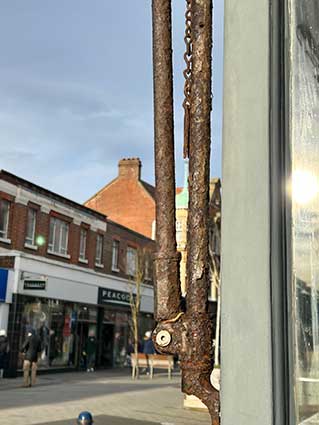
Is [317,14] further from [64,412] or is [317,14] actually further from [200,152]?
[64,412]

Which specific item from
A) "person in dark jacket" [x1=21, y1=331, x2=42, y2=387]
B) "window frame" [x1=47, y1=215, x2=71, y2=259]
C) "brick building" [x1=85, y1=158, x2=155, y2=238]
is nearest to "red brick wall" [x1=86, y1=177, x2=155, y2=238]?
"brick building" [x1=85, y1=158, x2=155, y2=238]

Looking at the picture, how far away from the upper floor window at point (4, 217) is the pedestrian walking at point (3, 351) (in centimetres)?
348

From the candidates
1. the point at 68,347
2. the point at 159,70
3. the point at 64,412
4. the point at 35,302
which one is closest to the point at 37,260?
the point at 35,302

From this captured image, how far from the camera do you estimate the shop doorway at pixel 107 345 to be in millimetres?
28136

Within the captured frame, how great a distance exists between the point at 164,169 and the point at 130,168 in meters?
40.0

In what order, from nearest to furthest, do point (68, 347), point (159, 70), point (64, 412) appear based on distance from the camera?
point (159, 70)
point (64, 412)
point (68, 347)

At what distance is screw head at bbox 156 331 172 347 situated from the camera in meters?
1.76

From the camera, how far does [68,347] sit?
25.0 metres

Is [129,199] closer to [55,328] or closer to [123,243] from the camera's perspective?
[123,243]

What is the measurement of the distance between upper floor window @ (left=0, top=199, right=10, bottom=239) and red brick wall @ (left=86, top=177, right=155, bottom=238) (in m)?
18.7

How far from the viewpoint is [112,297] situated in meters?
28.8

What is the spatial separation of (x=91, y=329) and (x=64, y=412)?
15664 mm

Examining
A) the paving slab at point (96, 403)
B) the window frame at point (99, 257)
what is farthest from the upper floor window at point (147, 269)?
the paving slab at point (96, 403)

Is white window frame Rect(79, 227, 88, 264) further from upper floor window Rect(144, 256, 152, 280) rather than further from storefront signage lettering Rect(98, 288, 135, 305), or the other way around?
upper floor window Rect(144, 256, 152, 280)
